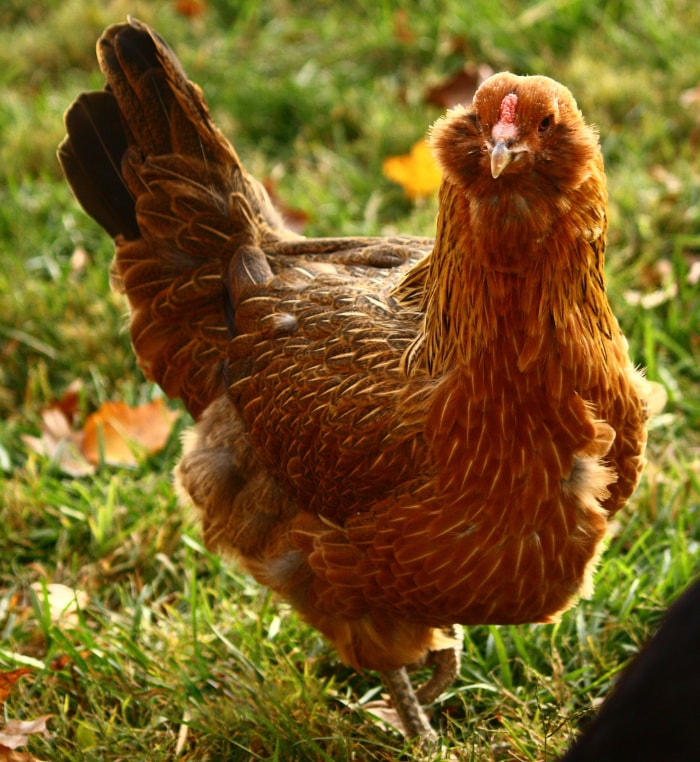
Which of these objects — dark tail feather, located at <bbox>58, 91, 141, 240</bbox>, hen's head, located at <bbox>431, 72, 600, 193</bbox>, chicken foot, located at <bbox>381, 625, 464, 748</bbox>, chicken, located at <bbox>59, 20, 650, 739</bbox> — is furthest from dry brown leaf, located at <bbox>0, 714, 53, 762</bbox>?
hen's head, located at <bbox>431, 72, 600, 193</bbox>

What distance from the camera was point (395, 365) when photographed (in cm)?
266

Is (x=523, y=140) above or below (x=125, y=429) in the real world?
above

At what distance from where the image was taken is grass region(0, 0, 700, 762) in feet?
9.82

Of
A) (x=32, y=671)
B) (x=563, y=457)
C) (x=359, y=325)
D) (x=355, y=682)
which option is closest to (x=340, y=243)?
(x=359, y=325)

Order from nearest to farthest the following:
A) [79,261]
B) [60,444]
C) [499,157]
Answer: [499,157], [60,444], [79,261]

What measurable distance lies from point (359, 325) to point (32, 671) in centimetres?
141

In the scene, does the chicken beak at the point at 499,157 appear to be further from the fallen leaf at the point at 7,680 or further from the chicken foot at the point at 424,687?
the fallen leaf at the point at 7,680

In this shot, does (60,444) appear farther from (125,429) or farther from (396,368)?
(396,368)

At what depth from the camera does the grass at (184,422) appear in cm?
299

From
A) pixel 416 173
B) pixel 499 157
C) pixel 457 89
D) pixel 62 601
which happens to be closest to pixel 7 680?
pixel 62 601

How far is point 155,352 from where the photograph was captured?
346 centimetres

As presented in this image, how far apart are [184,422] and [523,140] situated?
7.23ft

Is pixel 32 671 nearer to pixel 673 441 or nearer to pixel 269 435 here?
pixel 269 435

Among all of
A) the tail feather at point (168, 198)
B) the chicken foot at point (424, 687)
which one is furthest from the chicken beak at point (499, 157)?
the chicken foot at point (424, 687)
